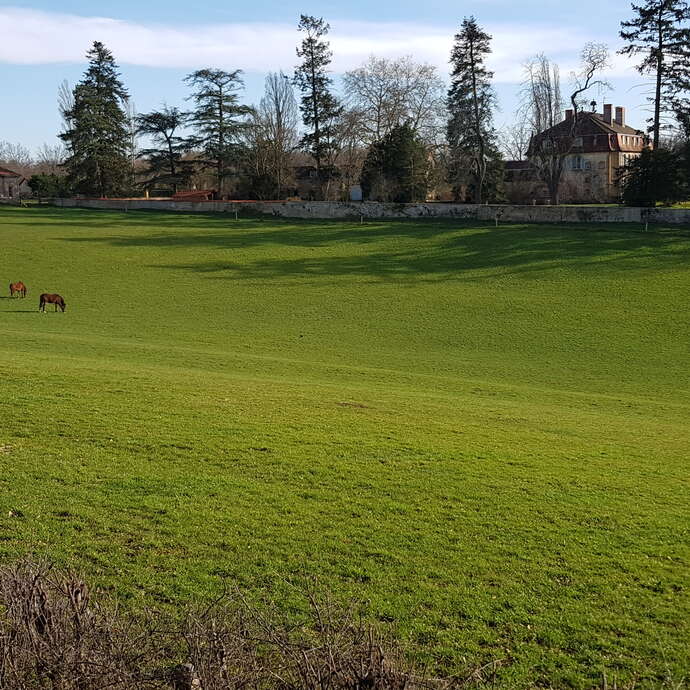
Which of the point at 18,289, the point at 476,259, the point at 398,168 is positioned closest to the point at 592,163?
the point at 398,168

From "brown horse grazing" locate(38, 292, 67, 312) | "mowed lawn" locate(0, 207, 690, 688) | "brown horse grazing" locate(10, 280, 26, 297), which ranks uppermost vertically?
"brown horse grazing" locate(10, 280, 26, 297)

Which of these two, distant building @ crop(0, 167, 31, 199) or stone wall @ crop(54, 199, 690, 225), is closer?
stone wall @ crop(54, 199, 690, 225)

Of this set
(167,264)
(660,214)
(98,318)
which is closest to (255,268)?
(167,264)

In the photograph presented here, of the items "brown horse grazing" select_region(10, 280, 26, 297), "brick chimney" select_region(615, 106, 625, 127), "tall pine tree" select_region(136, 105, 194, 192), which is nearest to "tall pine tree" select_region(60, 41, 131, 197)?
"tall pine tree" select_region(136, 105, 194, 192)

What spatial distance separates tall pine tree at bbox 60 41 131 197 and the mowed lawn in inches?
1881

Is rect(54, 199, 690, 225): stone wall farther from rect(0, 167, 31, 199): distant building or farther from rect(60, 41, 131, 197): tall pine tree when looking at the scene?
rect(0, 167, 31, 199): distant building

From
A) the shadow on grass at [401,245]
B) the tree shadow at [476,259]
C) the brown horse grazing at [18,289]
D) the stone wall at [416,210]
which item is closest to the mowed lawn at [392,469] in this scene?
the brown horse grazing at [18,289]

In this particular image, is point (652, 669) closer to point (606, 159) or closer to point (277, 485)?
point (277, 485)

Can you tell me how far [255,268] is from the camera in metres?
38.4

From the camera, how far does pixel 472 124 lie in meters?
60.6

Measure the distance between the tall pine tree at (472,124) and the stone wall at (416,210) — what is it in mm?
10597

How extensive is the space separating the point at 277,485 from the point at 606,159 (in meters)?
80.5

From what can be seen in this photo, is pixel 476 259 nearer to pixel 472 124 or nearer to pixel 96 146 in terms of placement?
pixel 472 124

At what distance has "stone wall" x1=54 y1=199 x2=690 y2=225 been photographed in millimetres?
46812
